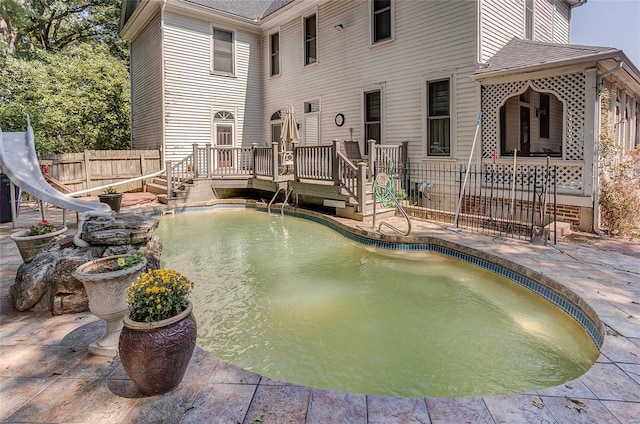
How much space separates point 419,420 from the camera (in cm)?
213

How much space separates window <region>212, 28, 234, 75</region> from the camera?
1404 centimetres

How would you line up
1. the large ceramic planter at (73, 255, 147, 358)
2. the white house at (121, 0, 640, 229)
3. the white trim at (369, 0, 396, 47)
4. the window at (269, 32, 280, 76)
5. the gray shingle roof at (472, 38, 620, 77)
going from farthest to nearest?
the window at (269, 32, 280, 76)
the white trim at (369, 0, 396, 47)
the white house at (121, 0, 640, 229)
the gray shingle roof at (472, 38, 620, 77)
the large ceramic planter at (73, 255, 147, 358)

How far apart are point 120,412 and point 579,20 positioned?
734 inches

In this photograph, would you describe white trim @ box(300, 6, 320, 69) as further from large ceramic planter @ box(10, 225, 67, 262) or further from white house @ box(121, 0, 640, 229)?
large ceramic planter @ box(10, 225, 67, 262)

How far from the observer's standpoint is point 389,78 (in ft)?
34.8

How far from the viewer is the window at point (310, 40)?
13008 mm

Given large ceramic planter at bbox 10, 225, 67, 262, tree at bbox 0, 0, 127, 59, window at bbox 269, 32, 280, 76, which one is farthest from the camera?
tree at bbox 0, 0, 127, 59

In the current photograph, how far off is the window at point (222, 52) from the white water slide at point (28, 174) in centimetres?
883

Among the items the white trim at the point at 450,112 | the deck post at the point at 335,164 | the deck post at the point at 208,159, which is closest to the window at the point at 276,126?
the deck post at the point at 208,159

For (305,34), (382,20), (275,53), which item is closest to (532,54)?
(382,20)

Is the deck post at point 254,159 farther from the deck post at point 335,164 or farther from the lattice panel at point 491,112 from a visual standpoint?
the lattice panel at point 491,112

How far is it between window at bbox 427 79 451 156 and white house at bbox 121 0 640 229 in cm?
3

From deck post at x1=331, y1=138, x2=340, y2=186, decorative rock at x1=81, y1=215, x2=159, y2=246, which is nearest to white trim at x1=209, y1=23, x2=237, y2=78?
deck post at x1=331, y1=138, x2=340, y2=186

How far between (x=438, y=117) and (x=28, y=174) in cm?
869
